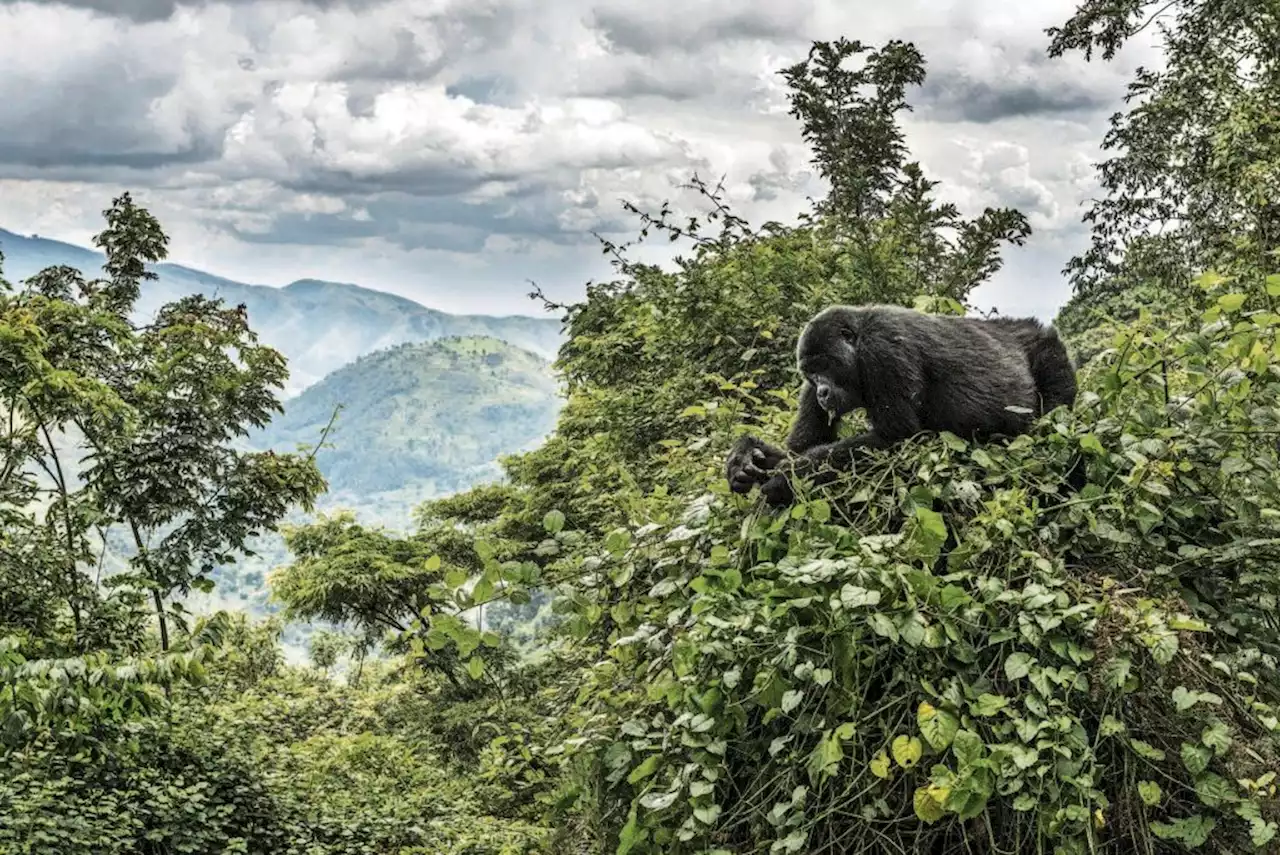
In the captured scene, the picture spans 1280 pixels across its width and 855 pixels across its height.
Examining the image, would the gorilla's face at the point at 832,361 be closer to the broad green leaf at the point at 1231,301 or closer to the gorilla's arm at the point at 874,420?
the gorilla's arm at the point at 874,420

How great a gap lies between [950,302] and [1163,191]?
12.1 metres

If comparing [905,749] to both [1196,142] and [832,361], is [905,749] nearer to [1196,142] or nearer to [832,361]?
[832,361]

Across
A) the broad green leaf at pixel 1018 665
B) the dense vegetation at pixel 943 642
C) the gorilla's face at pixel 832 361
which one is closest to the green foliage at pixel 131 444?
the dense vegetation at pixel 943 642

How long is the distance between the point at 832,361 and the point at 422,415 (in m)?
188

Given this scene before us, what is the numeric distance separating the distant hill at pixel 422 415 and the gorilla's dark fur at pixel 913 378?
174m

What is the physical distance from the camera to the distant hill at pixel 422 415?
181 metres

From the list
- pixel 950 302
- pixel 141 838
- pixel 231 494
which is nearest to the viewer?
pixel 950 302

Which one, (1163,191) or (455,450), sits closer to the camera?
(1163,191)

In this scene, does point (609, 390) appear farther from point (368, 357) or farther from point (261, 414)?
point (368, 357)

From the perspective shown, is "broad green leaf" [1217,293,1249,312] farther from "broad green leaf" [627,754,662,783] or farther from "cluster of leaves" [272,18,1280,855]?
"broad green leaf" [627,754,662,783]

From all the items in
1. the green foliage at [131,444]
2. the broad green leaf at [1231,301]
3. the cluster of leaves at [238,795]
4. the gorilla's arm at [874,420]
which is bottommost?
the cluster of leaves at [238,795]

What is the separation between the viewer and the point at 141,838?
744 cm

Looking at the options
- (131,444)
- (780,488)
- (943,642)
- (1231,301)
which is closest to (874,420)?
(780,488)

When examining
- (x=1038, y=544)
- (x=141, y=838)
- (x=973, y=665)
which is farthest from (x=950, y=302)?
(x=141, y=838)
